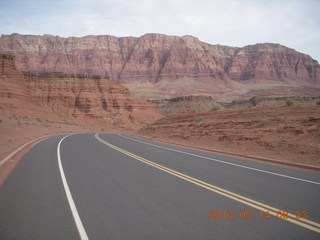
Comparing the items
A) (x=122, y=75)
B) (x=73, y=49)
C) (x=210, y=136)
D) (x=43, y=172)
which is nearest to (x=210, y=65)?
(x=122, y=75)

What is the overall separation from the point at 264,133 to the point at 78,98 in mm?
60266

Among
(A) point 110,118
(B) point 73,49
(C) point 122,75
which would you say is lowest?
(A) point 110,118

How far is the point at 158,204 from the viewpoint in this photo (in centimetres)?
550

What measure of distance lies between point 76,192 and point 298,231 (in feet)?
15.9

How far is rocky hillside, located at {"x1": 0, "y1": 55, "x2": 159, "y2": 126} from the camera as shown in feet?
202

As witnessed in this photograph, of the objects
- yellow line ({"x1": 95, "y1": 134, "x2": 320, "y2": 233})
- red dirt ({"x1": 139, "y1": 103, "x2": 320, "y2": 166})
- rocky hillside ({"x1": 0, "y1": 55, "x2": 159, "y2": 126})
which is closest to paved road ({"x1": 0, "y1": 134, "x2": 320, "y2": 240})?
yellow line ({"x1": 95, "y1": 134, "x2": 320, "y2": 233})

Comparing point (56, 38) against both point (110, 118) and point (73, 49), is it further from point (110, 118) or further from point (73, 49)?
point (110, 118)

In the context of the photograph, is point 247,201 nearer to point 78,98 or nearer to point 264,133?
point 264,133

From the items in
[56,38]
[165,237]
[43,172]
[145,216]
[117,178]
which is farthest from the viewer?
[56,38]

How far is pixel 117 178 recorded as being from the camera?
26.0 feet

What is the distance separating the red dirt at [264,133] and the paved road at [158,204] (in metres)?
4.45

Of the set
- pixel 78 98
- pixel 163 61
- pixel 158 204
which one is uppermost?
pixel 163 61

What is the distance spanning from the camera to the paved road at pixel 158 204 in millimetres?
4242
